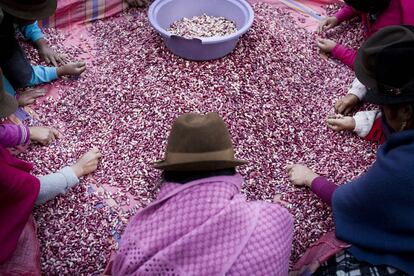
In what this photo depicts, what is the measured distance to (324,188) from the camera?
2.05 metres

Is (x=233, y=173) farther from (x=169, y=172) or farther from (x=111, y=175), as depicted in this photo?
(x=111, y=175)

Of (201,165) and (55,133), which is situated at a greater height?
(201,165)

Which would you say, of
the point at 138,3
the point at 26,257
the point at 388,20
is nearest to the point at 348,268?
the point at 26,257

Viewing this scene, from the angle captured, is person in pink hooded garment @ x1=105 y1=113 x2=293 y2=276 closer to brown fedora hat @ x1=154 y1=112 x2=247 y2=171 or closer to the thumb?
brown fedora hat @ x1=154 y1=112 x2=247 y2=171

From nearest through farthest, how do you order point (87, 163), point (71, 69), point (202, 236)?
point (202, 236)
point (87, 163)
point (71, 69)

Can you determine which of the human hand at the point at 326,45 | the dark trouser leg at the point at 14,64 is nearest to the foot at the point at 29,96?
the dark trouser leg at the point at 14,64

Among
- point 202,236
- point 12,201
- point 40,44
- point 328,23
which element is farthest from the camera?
point 328,23

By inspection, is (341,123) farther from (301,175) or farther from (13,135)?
(13,135)

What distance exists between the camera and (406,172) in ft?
4.79

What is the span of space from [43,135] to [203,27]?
111 cm

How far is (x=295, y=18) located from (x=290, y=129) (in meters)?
1.09

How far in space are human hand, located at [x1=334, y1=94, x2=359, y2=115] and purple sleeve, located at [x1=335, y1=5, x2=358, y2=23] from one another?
2.34 ft

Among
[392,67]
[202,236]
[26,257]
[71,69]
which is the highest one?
[392,67]

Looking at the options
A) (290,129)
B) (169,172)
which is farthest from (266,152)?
(169,172)
